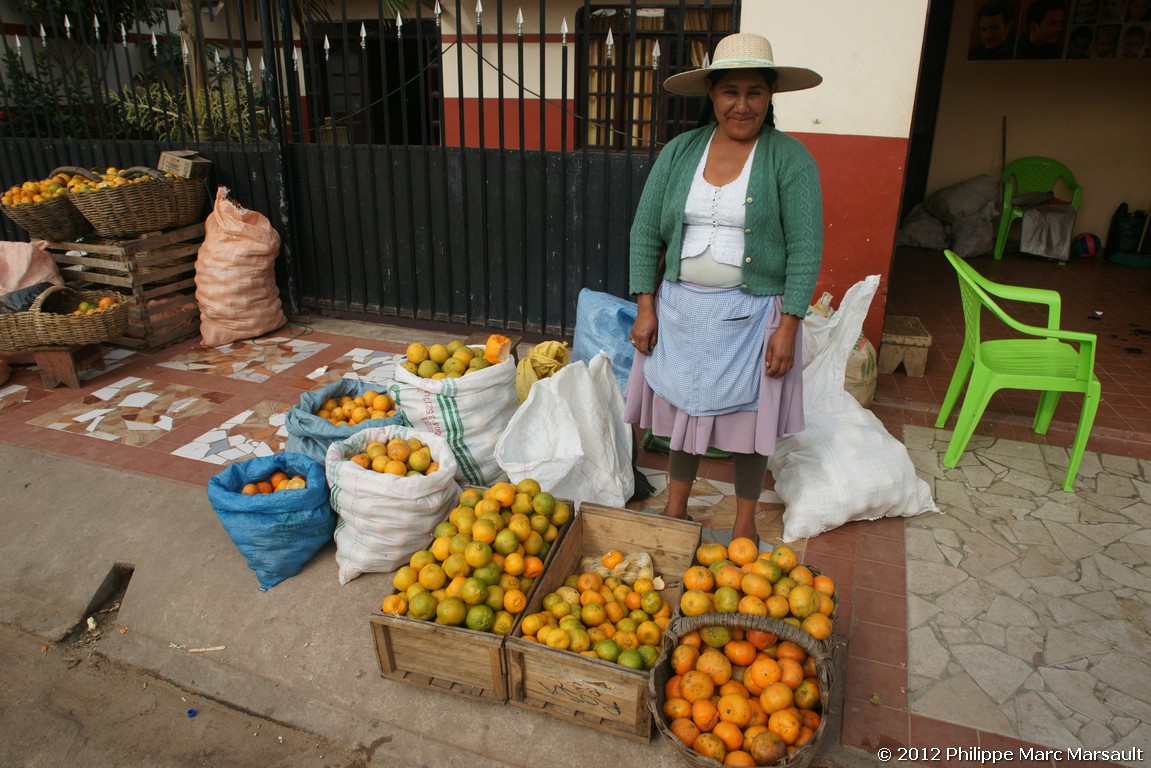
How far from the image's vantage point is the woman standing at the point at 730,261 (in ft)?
8.82

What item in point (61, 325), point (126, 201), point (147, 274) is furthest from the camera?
point (147, 274)

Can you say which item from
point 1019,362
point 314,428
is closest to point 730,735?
point 314,428

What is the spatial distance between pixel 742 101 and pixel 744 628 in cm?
173

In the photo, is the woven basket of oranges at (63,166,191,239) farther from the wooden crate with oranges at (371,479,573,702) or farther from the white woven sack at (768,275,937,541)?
the white woven sack at (768,275,937,541)

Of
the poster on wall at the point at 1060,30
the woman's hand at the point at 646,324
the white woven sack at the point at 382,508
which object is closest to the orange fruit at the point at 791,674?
the woman's hand at the point at 646,324

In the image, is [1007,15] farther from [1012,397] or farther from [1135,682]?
[1135,682]

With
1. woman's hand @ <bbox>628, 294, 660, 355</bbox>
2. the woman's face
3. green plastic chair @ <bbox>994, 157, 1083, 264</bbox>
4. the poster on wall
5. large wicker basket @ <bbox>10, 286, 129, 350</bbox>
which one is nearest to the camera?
the woman's face

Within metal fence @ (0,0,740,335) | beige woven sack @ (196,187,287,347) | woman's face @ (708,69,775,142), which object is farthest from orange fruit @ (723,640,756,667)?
beige woven sack @ (196,187,287,347)

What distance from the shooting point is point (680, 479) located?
10.9 feet

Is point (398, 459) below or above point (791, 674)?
above

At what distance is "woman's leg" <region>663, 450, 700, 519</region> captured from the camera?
328 centimetres

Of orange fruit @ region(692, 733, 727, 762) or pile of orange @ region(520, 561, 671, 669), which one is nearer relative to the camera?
orange fruit @ region(692, 733, 727, 762)

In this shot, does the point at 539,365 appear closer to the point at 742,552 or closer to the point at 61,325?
the point at 742,552

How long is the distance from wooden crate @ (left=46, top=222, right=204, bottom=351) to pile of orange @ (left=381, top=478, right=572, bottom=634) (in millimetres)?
3753
